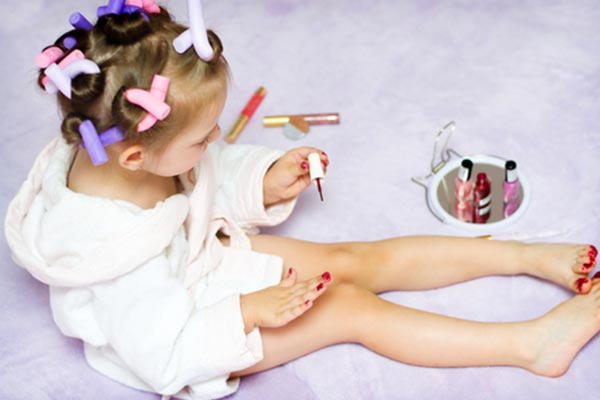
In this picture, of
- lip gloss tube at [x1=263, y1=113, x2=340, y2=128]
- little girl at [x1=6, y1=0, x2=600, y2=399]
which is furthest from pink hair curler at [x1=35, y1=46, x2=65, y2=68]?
lip gloss tube at [x1=263, y1=113, x2=340, y2=128]

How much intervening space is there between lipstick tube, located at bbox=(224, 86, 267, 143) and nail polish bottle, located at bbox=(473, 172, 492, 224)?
0.48 m

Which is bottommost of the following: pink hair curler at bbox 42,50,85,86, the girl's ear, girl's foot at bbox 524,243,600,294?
girl's foot at bbox 524,243,600,294

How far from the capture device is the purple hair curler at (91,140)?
3.38 feet

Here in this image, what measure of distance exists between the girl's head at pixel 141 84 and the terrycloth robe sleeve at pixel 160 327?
0.17 meters

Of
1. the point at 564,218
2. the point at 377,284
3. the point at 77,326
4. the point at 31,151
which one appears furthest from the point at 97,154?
the point at 564,218

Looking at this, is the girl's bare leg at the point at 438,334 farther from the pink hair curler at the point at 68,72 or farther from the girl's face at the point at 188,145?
the pink hair curler at the point at 68,72

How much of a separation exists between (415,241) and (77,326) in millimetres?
540

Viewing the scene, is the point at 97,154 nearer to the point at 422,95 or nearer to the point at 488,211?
the point at 488,211

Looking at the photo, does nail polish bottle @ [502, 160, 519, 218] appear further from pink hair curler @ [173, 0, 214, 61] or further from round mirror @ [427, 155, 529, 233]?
pink hair curler @ [173, 0, 214, 61]

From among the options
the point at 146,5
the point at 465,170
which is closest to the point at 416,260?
the point at 465,170

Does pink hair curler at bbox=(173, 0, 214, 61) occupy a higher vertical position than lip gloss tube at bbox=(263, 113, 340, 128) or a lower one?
higher

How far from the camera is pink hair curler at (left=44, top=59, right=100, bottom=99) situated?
1.01m

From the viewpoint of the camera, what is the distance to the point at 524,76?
172cm

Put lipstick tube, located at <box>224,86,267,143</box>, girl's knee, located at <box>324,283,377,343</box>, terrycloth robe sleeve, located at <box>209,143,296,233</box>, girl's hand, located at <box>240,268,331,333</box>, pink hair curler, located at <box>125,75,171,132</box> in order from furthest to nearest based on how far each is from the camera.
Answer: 1. lipstick tube, located at <box>224,86,267,143</box>
2. terrycloth robe sleeve, located at <box>209,143,296,233</box>
3. girl's knee, located at <box>324,283,377,343</box>
4. girl's hand, located at <box>240,268,331,333</box>
5. pink hair curler, located at <box>125,75,171,132</box>
